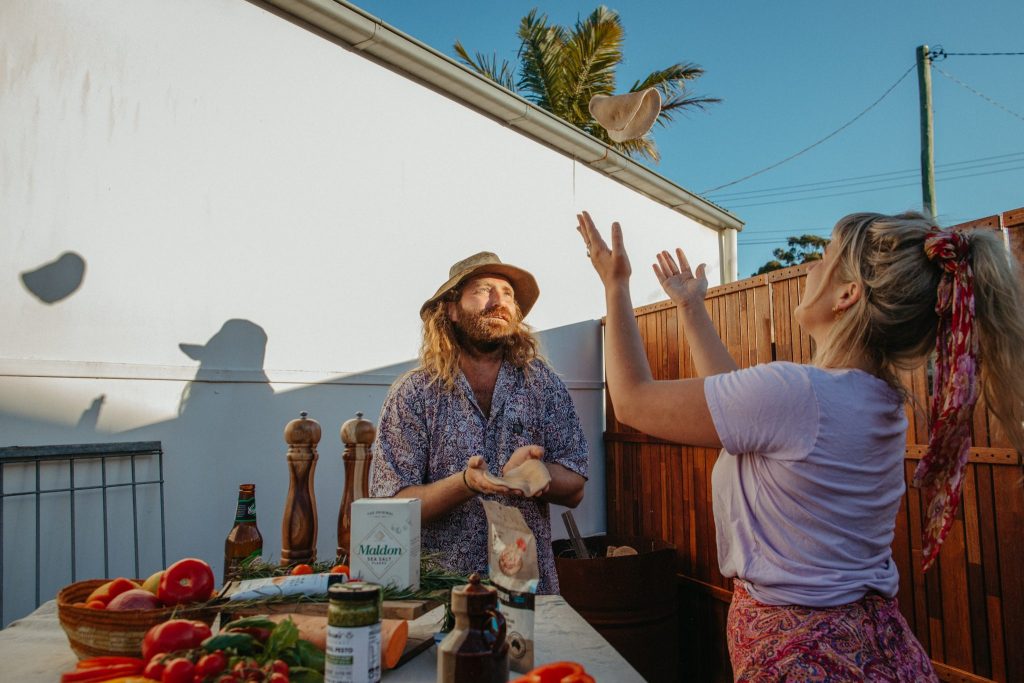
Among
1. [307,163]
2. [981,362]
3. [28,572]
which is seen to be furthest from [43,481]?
[981,362]

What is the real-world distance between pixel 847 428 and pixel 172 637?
1229mm

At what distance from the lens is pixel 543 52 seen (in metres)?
11.1

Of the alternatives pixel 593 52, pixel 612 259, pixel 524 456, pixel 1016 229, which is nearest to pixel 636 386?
pixel 612 259

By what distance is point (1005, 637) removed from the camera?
2.33 metres

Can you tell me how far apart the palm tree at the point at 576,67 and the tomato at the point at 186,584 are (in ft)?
34.0

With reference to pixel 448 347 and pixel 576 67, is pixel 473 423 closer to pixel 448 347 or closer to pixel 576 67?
pixel 448 347

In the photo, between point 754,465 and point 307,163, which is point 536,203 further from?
point 754,465

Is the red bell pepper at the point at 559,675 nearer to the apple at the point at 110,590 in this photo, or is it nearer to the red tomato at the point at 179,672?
the red tomato at the point at 179,672

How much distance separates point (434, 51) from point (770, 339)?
2608mm

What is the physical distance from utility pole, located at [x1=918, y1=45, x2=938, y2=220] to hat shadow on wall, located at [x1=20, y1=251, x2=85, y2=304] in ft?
29.5

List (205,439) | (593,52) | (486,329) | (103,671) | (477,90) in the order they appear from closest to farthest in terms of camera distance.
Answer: (103,671), (486,329), (205,439), (477,90), (593,52)

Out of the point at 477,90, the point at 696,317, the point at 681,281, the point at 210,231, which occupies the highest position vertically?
the point at 477,90

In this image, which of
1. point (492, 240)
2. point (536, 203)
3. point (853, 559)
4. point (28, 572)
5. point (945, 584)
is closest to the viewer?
point (853, 559)

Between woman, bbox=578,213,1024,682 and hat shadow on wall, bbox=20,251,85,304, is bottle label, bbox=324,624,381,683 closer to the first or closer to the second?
woman, bbox=578,213,1024,682
